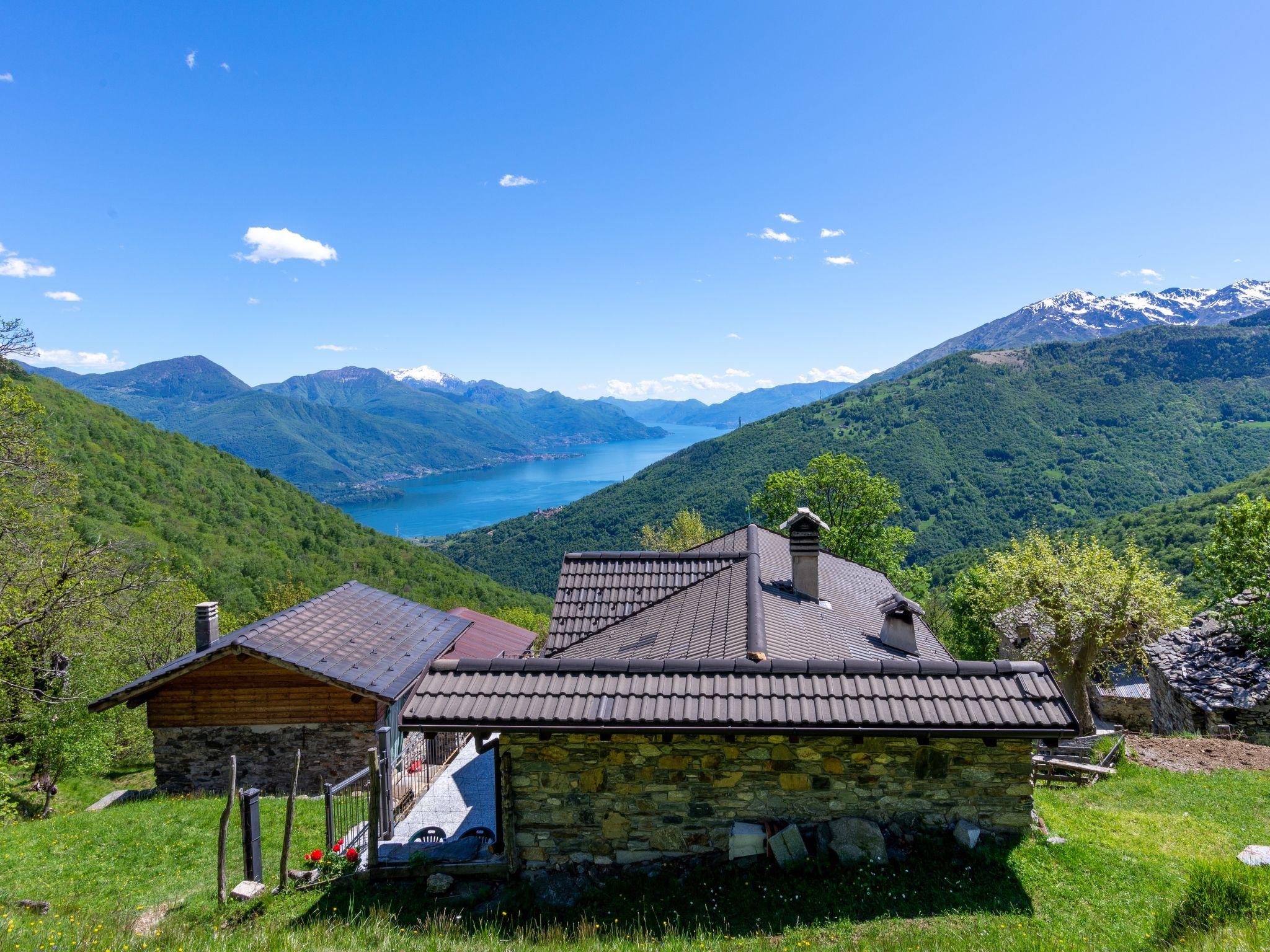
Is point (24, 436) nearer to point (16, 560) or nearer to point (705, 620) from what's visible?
point (16, 560)

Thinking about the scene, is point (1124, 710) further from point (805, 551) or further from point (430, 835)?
point (430, 835)

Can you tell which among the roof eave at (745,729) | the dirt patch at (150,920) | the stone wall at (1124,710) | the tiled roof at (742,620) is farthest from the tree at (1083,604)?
the dirt patch at (150,920)

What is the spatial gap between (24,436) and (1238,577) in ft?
102

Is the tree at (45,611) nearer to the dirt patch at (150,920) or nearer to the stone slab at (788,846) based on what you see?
the dirt patch at (150,920)

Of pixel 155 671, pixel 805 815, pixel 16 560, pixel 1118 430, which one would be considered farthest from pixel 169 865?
pixel 1118 430

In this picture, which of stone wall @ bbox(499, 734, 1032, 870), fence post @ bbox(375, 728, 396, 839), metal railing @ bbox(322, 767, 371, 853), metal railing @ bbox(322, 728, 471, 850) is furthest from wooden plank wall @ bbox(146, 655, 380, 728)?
stone wall @ bbox(499, 734, 1032, 870)

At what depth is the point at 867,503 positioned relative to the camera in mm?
30562

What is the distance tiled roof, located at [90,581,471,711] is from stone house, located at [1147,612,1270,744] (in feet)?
66.7

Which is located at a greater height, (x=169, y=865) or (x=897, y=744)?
(x=897, y=744)

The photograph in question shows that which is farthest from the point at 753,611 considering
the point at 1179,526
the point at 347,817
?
the point at 1179,526

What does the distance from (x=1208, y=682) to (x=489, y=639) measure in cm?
2090

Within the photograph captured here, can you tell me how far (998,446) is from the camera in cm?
12319

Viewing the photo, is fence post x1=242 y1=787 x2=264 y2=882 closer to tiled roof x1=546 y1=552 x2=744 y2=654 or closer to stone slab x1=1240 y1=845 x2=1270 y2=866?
tiled roof x1=546 y1=552 x2=744 y2=654

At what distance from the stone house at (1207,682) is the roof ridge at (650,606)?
14290 mm
